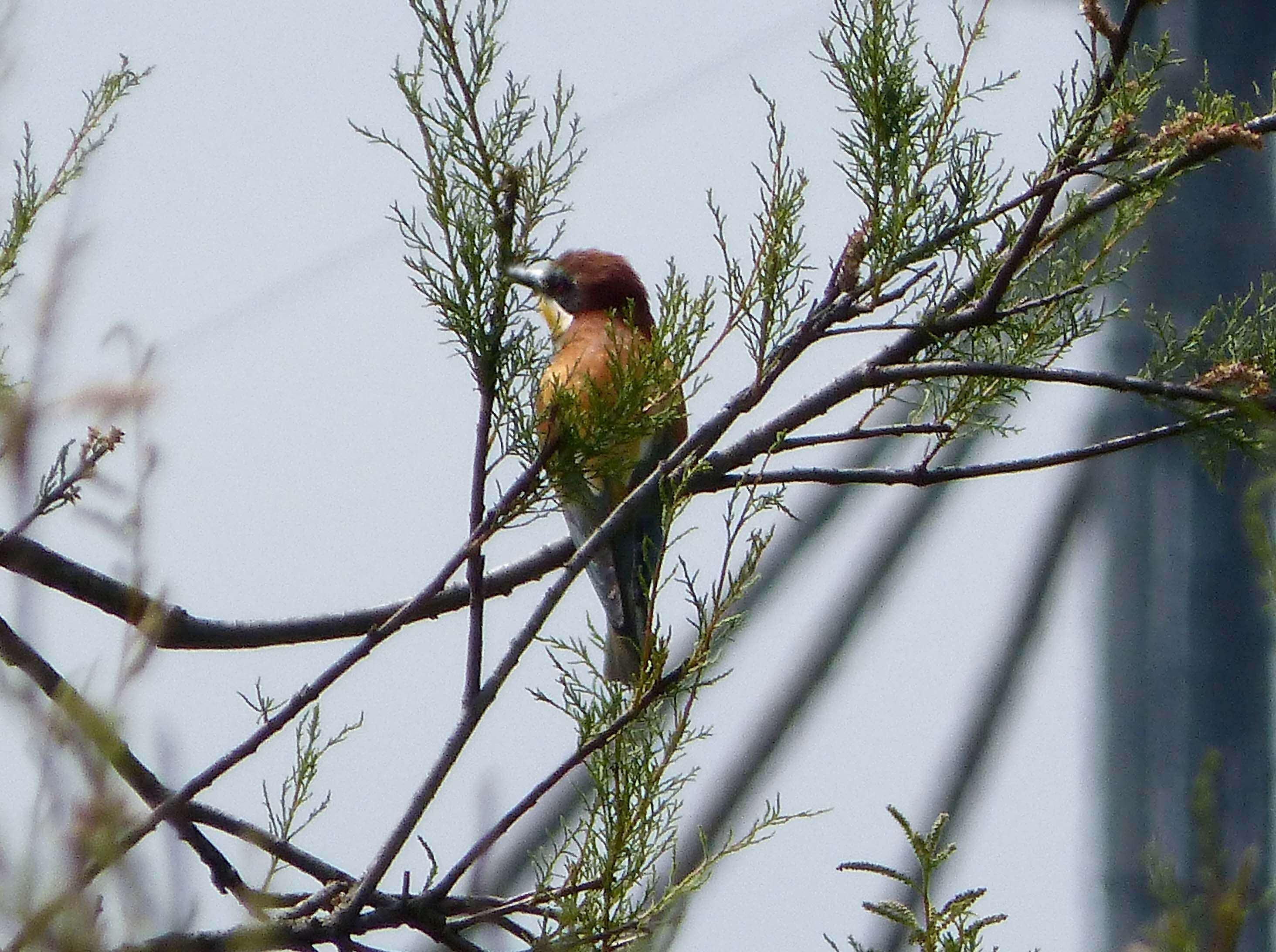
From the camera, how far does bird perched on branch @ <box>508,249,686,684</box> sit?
7.12 feet

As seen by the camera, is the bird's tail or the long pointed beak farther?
the bird's tail

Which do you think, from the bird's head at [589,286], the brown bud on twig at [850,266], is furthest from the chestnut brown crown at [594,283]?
the brown bud on twig at [850,266]

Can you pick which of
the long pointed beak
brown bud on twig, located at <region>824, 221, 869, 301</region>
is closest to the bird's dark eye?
the long pointed beak

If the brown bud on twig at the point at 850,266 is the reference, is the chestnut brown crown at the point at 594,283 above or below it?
above

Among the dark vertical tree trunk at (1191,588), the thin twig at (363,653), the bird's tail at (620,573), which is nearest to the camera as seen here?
the thin twig at (363,653)

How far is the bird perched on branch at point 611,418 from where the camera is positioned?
2.17 m

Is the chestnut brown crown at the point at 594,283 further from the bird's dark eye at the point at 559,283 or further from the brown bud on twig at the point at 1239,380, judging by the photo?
the brown bud on twig at the point at 1239,380

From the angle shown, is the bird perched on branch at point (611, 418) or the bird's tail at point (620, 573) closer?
the bird perched on branch at point (611, 418)

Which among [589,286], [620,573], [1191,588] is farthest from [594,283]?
[1191,588]

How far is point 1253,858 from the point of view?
132 cm

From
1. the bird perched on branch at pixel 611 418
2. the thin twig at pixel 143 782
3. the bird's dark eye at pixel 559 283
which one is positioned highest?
the bird's dark eye at pixel 559 283

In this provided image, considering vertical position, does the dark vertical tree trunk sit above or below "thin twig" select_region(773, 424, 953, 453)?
above

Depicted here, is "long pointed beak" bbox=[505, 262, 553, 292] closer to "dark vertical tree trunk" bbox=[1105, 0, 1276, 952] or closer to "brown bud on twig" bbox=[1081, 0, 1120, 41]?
"brown bud on twig" bbox=[1081, 0, 1120, 41]

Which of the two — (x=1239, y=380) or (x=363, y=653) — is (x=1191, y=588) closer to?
(x=1239, y=380)
